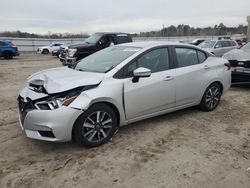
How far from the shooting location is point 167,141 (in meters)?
4.43

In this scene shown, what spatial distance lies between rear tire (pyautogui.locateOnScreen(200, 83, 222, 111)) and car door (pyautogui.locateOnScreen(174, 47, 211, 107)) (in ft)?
0.84

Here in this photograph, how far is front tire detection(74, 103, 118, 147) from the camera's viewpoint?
155 inches

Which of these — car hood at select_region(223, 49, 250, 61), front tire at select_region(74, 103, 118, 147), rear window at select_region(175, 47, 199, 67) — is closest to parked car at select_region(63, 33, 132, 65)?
car hood at select_region(223, 49, 250, 61)

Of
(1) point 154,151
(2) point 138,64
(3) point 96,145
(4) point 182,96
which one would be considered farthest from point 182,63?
(3) point 96,145

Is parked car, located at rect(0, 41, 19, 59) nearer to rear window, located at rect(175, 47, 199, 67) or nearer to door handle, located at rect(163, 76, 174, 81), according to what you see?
rear window, located at rect(175, 47, 199, 67)

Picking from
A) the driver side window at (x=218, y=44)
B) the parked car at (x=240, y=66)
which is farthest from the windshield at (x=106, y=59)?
the driver side window at (x=218, y=44)

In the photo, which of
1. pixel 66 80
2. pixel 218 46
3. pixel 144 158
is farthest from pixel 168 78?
pixel 218 46

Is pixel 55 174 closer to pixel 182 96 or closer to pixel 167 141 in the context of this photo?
pixel 167 141

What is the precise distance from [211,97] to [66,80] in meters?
3.36

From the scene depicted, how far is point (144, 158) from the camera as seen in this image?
3844mm

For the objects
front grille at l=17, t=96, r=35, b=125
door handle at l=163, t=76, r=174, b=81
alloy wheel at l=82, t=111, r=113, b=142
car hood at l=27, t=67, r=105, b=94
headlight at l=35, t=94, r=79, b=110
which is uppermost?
car hood at l=27, t=67, r=105, b=94

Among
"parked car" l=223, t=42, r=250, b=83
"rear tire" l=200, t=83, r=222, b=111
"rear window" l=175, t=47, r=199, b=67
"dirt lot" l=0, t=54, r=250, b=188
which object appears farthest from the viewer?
"parked car" l=223, t=42, r=250, b=83

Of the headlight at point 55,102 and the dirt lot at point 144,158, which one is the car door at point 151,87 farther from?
the headlight at point 55,102

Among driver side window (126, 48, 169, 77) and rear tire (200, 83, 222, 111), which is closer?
driver side window (126, 48, 169, 77)
